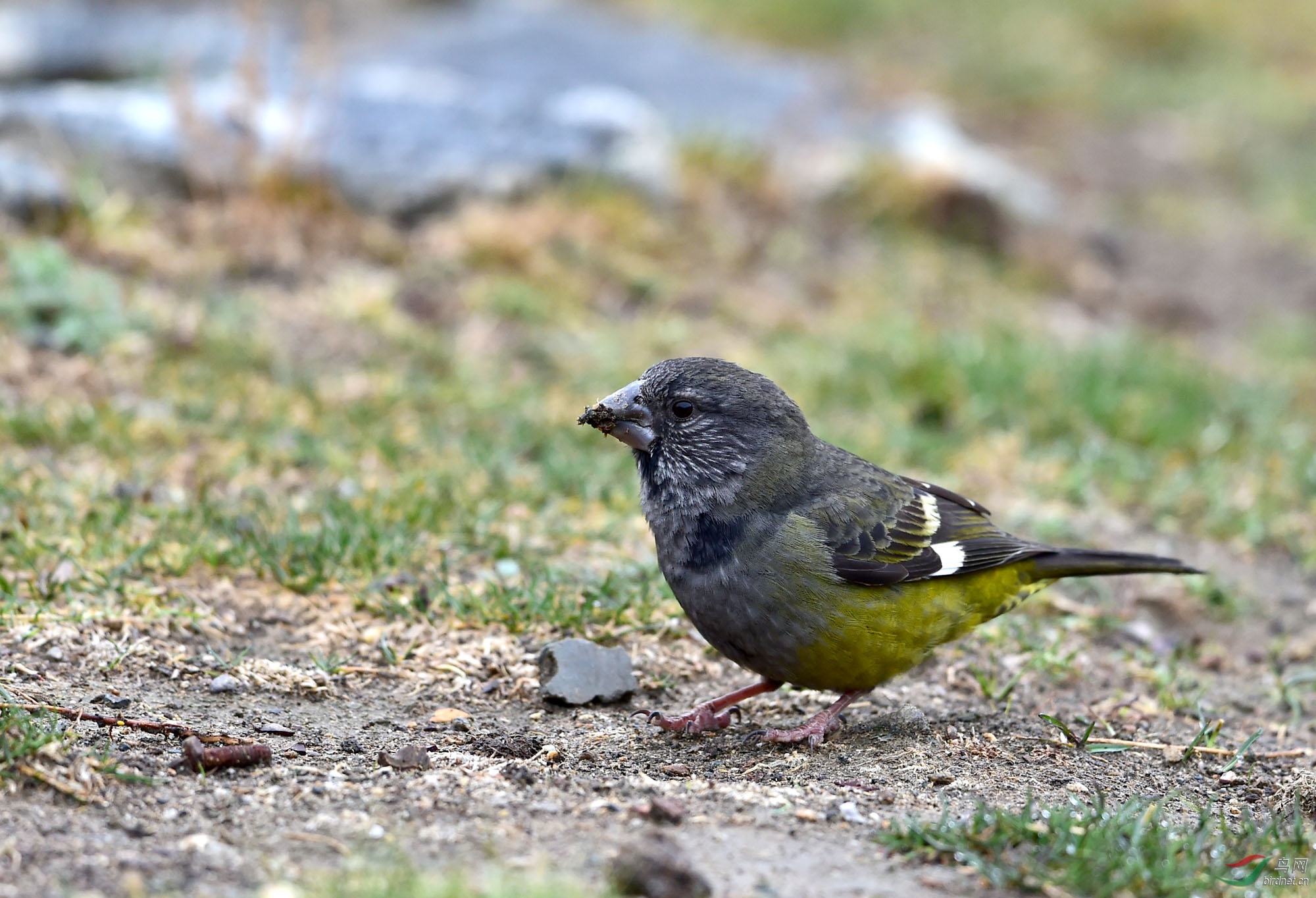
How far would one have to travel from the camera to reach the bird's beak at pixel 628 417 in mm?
4438

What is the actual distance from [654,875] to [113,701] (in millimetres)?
2025

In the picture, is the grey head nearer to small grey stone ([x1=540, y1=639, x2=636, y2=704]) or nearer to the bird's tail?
small grey stone ([x1=540, y1=639, x2=636, y2=704])

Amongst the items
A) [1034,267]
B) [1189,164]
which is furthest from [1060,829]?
[1189,164]

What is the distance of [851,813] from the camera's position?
3.54 meters

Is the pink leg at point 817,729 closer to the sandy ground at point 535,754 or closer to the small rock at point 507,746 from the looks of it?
the sandy ground at point 535,754

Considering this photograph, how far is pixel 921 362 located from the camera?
315 inches

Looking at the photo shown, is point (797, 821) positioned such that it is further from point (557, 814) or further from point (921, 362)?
point (921, 362)

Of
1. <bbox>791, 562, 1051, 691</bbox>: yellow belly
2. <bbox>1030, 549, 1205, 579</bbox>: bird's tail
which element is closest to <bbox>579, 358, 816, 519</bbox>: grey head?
<bbox>791, 562, 1051, 691</bbox>: yellow belly

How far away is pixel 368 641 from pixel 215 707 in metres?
0.68

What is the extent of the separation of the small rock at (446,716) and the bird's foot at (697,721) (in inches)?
24.8

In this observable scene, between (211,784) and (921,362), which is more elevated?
→ (921,362)

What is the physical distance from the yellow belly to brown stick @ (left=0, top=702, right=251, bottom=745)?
1768 millimetres

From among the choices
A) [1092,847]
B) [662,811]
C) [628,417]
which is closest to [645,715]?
[628,417]

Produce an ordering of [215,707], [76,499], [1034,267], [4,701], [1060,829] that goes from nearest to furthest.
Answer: [1060,829], [4,701], [215,707], [76,499], [1034,267]
